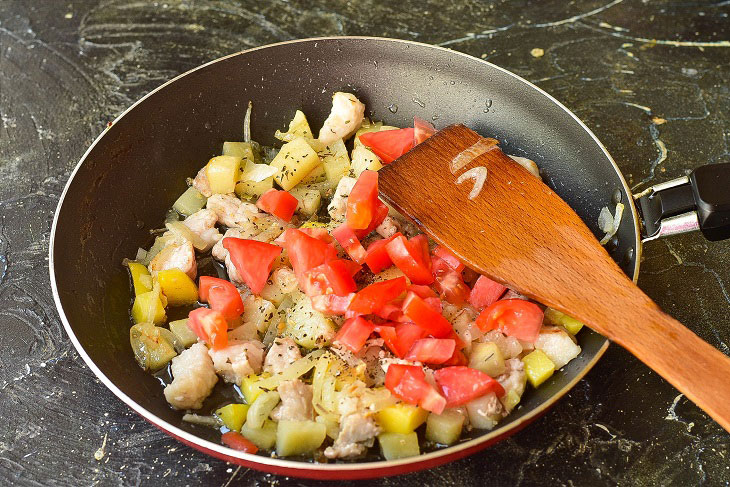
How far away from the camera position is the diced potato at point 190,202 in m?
2.27

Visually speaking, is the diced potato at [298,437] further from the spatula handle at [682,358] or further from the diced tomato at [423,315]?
the spatula handle at [682,358]

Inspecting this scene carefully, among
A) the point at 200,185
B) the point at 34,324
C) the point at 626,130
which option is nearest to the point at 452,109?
the point at 626,130

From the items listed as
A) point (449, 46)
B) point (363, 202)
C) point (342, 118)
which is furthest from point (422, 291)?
point (449, 46)

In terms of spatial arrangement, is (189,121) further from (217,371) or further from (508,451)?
(508,451)

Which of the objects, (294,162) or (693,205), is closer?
(693,205)

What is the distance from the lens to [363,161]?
227cm

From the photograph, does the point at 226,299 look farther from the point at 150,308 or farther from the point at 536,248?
the point at 536,248

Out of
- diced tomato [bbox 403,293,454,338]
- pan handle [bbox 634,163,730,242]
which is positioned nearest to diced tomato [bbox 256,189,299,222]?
diced tomato [bbox 403,293,454,338]

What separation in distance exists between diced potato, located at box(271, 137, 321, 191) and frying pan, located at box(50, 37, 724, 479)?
0.69 ft

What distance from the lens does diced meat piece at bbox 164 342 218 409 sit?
5.64 feet

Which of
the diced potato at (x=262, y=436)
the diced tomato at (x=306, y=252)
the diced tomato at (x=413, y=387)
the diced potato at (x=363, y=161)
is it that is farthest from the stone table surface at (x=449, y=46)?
the diced potato at (x=363, y=161)

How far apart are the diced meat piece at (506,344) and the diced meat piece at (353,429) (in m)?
0.40

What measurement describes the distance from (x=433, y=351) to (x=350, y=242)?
0.44m

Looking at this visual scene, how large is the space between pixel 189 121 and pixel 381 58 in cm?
69
